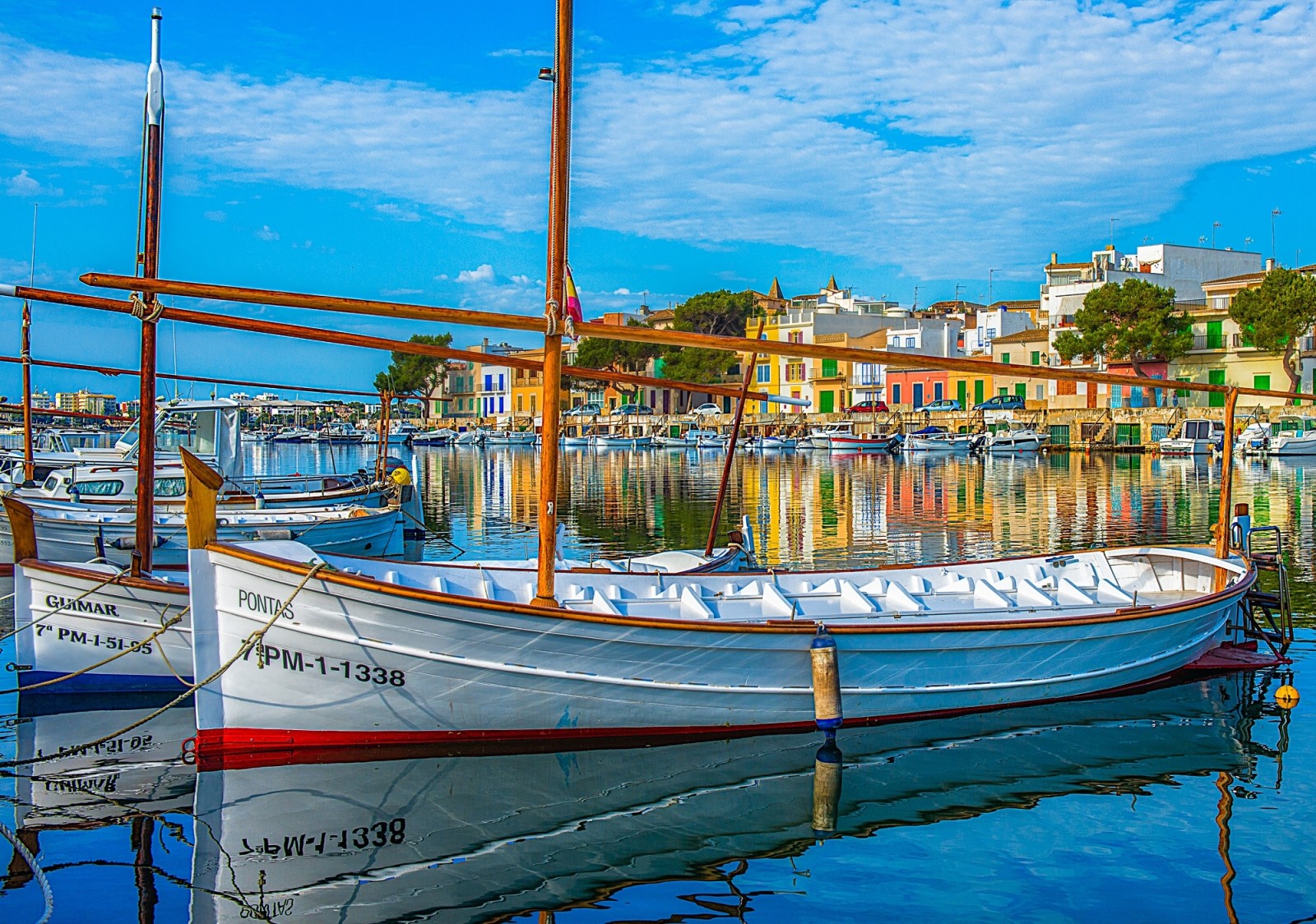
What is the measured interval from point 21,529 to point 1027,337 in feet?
253

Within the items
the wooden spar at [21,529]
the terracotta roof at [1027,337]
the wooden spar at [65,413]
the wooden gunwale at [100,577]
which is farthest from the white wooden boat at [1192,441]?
the wooden spar at [21,529]

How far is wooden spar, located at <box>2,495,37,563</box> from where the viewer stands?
39.8 feet

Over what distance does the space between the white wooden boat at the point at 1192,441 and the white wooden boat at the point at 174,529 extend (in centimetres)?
5243

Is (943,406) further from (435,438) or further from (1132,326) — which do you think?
(435,438)

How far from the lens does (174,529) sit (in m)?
19.0

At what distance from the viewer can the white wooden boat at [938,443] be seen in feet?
237

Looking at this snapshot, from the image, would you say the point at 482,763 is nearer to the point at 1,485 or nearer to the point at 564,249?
the point at 564,249

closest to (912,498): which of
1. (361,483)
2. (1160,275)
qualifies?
(361,483)

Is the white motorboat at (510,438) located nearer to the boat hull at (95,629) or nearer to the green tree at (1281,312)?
the green tree at (1281,312)

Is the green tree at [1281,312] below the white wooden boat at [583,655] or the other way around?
the other way around

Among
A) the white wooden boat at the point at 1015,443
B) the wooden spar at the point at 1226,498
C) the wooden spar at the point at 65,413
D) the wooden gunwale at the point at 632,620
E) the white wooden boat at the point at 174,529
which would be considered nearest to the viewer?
the wooden gunwale at the point at 632,620

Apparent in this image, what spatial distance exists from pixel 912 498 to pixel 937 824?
32.3m

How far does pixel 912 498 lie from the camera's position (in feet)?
135

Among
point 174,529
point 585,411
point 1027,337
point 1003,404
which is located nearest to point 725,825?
point 174,529
